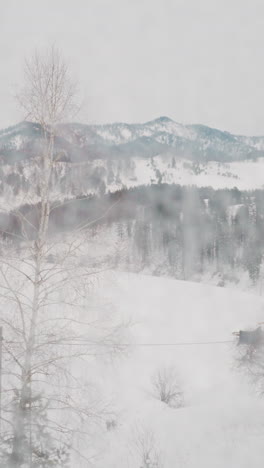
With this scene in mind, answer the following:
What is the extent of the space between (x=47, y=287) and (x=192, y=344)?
1018cm

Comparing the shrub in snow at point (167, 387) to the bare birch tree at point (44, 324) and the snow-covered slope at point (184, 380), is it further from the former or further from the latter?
the bare birch tree at point (44, 324)

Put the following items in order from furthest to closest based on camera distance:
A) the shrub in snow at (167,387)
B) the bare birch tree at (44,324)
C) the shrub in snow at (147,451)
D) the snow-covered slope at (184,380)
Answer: the shrub in snow at (167,387), the shrub in snow at (147,451), the snow-covered slope at (184,380), the bare birch tree at (44,324)

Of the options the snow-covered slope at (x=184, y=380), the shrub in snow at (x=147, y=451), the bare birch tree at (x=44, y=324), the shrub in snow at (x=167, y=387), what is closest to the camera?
the bare birch tree at (x=44, y=324)

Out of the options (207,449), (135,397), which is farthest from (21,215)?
(135,397)

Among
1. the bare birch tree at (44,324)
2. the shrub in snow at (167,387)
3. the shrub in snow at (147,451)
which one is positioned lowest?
the shrub in snow at (167,387)

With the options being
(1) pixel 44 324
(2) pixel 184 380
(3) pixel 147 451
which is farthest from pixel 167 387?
(1) pixel 44 324

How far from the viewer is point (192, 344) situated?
37.0 ft

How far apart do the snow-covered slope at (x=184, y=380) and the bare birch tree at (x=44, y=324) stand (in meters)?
0.36

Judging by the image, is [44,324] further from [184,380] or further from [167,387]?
[184,380]

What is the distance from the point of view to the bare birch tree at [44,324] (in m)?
2.45

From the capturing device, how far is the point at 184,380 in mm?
9961

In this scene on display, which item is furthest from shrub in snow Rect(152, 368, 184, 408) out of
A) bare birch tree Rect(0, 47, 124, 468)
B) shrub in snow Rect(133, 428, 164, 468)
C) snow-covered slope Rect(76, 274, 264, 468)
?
bare birch tree Rect(0, 47, 124, 468)

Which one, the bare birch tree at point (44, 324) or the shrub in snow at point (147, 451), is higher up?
the bare birch tree at point (44, 324)

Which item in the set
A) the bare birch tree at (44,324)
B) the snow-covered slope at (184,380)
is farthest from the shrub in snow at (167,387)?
the bare birch tree at (44,324)
